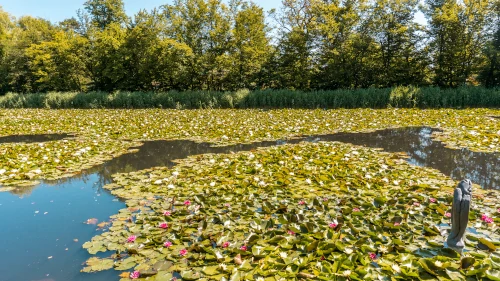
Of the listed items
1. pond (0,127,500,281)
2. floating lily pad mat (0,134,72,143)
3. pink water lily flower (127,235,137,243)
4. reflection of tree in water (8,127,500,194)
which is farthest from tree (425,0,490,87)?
pink water lily flower (127,235,137,243)

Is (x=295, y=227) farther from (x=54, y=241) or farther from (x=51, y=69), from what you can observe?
(x=51, y=69)

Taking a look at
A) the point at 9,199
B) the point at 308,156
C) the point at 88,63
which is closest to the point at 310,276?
the point at 308,156

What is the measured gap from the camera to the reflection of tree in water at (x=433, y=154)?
5473 millimetres

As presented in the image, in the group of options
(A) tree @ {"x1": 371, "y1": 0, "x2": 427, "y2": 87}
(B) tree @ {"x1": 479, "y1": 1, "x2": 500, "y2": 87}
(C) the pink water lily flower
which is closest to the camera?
(C) the pink water lily flower

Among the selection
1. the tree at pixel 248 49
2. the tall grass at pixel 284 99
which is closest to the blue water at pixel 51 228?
the tall grass at pixel 284 99

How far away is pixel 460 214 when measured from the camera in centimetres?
277

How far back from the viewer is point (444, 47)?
18.6m

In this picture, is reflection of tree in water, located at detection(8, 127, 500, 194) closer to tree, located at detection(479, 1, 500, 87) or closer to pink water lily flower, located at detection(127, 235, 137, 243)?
pink water lily flower, located at detection(127, 235, 137, 243)

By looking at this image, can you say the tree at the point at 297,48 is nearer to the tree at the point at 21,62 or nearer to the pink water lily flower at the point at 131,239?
the pink water lily flower at the point at 131,239

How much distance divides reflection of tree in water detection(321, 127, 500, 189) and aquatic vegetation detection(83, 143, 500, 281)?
0.75 metres

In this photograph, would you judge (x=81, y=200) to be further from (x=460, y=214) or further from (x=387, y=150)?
(x=387, y=150)

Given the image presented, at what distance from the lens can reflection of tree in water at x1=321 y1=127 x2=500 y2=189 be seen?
5.47m

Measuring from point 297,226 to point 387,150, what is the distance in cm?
475

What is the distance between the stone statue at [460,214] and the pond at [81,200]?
107 inches
